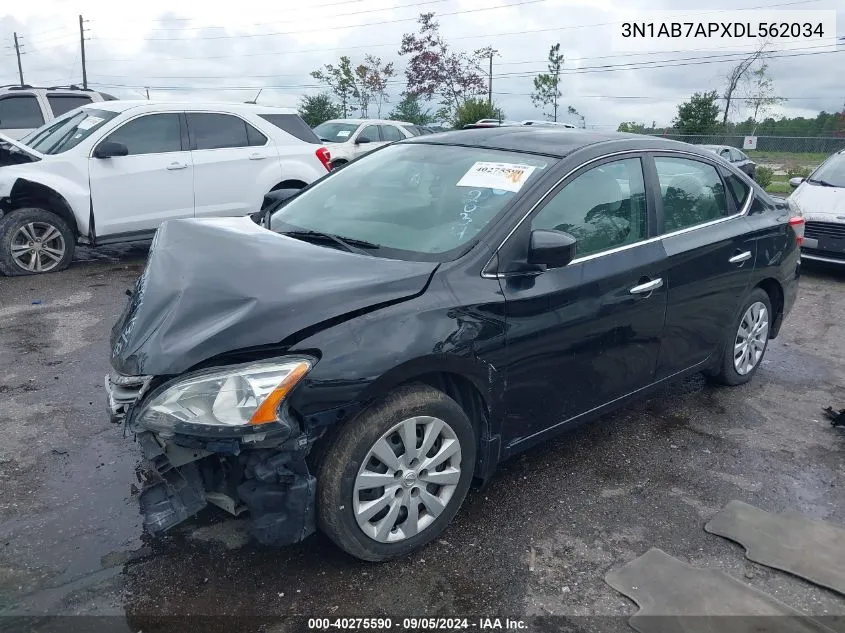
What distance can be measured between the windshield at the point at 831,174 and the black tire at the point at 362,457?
8151mm

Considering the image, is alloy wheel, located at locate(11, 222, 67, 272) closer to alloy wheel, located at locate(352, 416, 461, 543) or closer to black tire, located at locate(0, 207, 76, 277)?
black tire, located at locate(0, 207, 76, 277)

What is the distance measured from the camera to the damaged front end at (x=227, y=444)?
2492 millimetres

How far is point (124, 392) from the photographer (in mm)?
2697

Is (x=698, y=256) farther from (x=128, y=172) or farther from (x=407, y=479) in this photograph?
(x=128, y=172)

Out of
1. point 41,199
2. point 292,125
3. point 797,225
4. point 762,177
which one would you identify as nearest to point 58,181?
point 41,199

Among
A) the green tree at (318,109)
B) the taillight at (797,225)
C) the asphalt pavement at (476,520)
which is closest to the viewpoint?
the asphalt pavement at (476,520)

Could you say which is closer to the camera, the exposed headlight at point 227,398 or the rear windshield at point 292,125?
the exposed headlight at point 227,398

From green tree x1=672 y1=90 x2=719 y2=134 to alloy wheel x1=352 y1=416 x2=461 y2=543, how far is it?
93.7 ft

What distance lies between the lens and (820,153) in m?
26.2

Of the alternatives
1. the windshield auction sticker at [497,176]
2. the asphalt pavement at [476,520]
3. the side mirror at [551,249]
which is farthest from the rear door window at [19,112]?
the side mirror at [551,249]

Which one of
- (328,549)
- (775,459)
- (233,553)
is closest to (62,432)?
(233,553)

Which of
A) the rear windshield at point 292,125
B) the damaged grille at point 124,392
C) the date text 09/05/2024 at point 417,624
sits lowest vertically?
the date text 09/05/2024 at point 417,624

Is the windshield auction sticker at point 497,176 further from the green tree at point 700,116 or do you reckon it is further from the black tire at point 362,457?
the green tree at point 700,116

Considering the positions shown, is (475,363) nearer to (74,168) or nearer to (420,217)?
(420,217)
